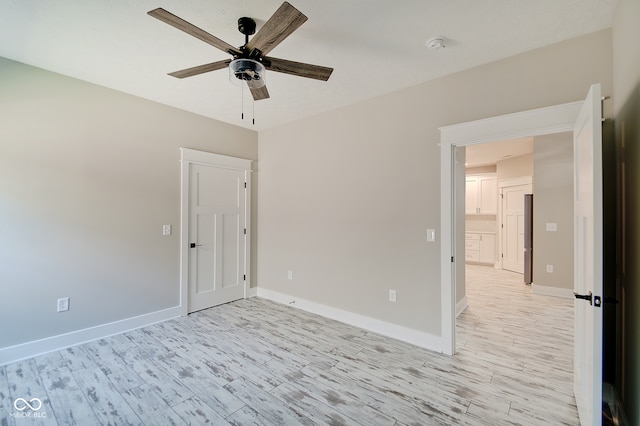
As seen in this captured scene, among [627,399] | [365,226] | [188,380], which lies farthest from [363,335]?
[627,399]

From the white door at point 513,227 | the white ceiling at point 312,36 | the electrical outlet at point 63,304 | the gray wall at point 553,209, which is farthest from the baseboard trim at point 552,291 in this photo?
the electrical outlet at point 63,304

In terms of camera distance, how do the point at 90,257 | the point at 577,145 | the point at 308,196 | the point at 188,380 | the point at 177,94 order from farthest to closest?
the point at 308,196 < the point at 177,94 < the point at 90,257 < the point at 188,380 < the point at 577,145

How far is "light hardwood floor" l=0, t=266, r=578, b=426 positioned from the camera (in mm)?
1812

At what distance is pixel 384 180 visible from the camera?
306 cm

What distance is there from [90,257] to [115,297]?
0.53 m

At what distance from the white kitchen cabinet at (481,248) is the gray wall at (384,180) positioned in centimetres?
512

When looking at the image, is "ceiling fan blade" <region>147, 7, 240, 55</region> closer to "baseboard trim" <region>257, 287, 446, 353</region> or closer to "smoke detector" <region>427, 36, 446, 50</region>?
"smoke detector" <region>427, 36, 446, 50</region>

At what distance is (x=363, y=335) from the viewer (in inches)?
119

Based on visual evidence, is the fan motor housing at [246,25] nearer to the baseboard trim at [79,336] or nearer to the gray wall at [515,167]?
the baseboard trim at [79,336]

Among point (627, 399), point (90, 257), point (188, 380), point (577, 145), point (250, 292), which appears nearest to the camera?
point (627, 399)

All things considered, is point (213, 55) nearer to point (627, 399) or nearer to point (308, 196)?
point (308, 196)

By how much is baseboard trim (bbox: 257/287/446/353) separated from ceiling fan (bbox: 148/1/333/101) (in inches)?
102

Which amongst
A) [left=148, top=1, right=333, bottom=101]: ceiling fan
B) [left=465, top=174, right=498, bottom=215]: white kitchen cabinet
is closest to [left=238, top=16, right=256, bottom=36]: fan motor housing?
[left=148, top=1, right=333, bottom=101]: ceiling fan

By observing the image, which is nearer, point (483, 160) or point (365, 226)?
point (365, 226)
